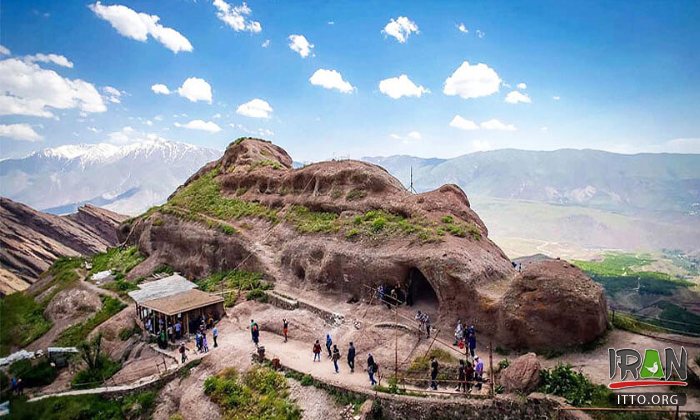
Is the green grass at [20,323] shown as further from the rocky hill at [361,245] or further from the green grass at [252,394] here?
the green grass at [252,394]

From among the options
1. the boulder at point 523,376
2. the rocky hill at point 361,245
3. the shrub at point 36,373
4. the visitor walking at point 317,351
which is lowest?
the shrub at point 36,373

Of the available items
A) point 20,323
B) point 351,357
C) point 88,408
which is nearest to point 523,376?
point 351,357

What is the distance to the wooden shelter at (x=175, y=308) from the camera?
102 feet

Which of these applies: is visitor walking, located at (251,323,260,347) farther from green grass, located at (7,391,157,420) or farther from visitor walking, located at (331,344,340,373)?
green grass, located at (7,391,157,420)

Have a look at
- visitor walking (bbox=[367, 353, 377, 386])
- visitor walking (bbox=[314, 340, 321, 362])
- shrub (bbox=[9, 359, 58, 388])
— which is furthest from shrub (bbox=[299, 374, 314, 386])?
shrub (bbox=[9, 359, 58, 388])

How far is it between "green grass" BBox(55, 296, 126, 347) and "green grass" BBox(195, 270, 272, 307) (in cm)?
743

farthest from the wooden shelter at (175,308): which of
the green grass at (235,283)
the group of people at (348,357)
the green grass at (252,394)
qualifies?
the group of people at (348,357)

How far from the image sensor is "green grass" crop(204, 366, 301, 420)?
21.8m

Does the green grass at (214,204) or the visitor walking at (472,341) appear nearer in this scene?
the visitor walking at (472,341)

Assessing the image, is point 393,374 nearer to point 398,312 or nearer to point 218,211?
point 398,312

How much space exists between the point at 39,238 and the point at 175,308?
103137mm

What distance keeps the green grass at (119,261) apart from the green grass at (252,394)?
30.0 m

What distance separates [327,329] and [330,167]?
1697 centimetres

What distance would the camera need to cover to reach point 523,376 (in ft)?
60.7
